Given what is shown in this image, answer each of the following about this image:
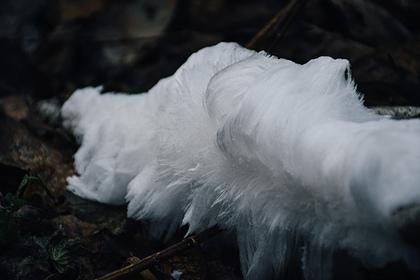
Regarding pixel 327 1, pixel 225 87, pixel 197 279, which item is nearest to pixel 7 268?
pixel 197 279

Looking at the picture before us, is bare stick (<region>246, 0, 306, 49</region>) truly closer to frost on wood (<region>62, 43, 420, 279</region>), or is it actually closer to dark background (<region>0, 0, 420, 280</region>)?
dark background (<region>0, 0, 420, 280</region>)

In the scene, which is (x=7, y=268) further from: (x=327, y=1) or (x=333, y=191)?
(x=327, y=1)

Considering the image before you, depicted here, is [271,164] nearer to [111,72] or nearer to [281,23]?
[281,23]

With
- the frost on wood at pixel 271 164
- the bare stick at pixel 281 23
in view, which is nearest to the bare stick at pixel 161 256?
the frost on wood at pixel 271 164

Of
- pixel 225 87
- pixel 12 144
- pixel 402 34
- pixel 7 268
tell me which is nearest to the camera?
pixel 225 87

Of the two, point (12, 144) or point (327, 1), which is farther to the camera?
point (327, 1)

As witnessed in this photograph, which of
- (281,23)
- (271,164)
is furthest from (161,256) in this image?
(281,23)
